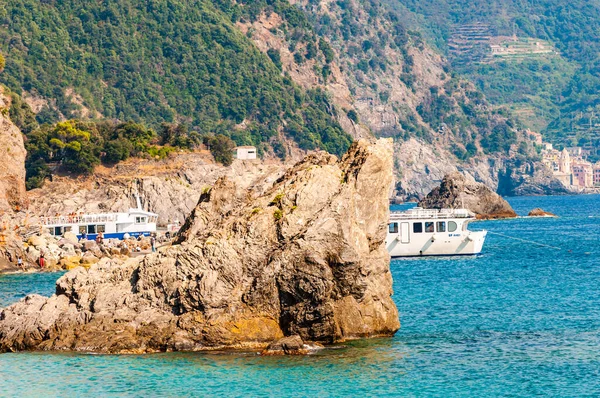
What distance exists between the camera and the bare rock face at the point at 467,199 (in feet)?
519

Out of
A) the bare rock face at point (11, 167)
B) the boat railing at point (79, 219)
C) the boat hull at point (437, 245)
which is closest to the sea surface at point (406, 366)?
the boat hull at point (437, 245)

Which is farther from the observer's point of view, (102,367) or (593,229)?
(593,229)

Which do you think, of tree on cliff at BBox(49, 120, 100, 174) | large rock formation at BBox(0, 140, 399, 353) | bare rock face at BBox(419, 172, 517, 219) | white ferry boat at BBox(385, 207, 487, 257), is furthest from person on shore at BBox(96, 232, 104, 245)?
bare rock face at BBox(419, 172, 517, 219)

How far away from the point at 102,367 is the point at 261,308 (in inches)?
217

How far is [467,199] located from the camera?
15975cm

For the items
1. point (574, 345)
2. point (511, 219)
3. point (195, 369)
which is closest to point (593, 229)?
point (511, 219)

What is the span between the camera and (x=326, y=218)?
36.8 m

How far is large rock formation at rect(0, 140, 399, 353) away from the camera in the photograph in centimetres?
3600

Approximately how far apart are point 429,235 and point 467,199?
7489 cm

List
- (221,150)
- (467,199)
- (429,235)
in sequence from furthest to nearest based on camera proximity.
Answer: (221,150)
(467,199)
(429,235)

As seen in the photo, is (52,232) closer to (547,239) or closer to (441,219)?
(441,219)

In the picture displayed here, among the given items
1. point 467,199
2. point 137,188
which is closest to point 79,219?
point 137,188

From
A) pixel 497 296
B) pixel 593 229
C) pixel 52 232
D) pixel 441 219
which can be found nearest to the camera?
pixel 497 296

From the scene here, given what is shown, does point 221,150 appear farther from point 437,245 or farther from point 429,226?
point 437,245
